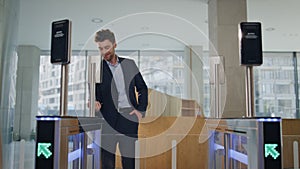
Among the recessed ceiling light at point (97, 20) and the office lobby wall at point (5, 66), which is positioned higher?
the recessed ceiling light at point (97, 20)

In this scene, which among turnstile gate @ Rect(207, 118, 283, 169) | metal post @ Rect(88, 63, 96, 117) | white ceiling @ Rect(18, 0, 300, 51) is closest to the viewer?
turnstile gate @ Rect(207, 118, 283, 169)

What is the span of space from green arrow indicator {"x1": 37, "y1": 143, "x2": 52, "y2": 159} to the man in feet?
2.88

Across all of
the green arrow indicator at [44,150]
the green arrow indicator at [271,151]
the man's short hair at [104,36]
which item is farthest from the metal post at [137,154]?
the green arrow indicator at [271,151]

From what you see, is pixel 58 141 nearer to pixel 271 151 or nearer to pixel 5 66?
pixel 271 151

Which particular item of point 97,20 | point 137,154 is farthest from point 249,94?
point 97,20

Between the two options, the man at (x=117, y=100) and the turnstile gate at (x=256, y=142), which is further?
the man at (x=117, y=100)

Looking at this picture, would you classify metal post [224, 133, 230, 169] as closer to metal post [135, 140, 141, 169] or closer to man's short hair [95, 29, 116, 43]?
metal post [135, 140, 141, 169]

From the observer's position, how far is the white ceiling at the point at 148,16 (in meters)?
4.29

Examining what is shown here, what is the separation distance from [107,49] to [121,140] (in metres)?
0.64

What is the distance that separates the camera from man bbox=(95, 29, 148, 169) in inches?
88.2

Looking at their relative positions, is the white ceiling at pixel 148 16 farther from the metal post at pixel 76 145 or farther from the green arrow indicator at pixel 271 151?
the green arrow indicator at pixel 271 151

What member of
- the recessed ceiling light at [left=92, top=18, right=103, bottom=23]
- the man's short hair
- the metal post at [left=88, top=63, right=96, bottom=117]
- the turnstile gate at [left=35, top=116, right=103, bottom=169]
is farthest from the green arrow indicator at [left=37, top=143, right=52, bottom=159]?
the recessed ceiling light at [left=92, top=18, right=103, bottom=23]

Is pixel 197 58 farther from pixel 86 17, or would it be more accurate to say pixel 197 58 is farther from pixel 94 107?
pixel 94 107

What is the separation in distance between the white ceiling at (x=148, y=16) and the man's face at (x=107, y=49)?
1.14 m
